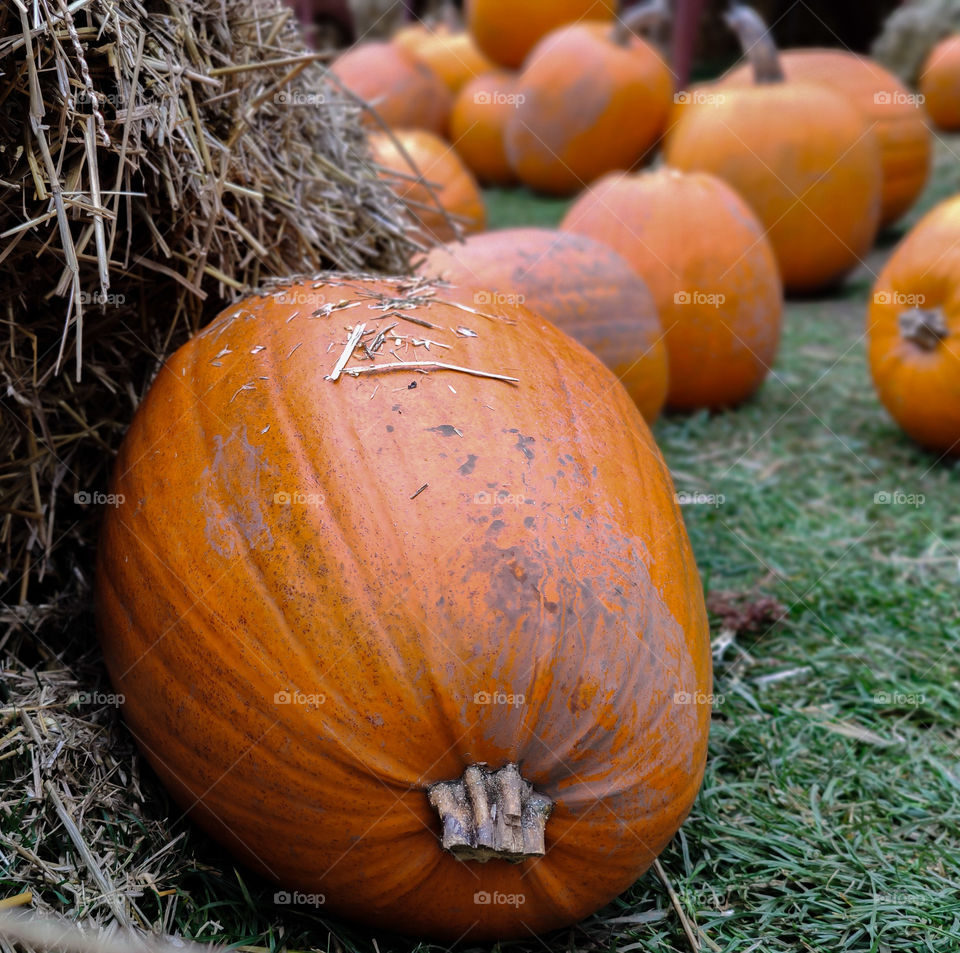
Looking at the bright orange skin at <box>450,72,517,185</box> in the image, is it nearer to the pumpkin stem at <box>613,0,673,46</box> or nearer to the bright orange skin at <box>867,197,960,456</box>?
the pumpkin stem at <box>613,0,673,46</box>

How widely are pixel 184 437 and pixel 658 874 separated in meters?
1.30

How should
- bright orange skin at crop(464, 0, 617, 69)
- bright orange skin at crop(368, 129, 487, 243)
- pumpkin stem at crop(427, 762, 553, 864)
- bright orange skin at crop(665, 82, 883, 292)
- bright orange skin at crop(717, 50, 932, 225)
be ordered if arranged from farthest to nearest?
bright orange skin at crop(464, 0, 617, 69) → bright orange skin at crop(717, 50, 932, 225) → bright orange skin at crop(665, 82, 883, 292) → bright orange skin at crop(368, 129, 487, 243) → pumpkin stem at crop(427, 762, 553, 864)

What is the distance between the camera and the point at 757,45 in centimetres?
595

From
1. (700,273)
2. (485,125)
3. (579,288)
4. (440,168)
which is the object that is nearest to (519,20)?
(485,125)

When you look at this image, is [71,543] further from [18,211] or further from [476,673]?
[476,673]

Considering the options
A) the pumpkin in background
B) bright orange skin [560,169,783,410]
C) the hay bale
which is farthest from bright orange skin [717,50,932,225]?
the hay bale

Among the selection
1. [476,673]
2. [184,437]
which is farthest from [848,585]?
[184,437]

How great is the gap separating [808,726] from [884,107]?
5.64 m

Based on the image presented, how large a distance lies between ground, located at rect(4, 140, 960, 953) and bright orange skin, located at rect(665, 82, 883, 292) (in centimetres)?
184

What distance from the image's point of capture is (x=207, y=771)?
5.89ft

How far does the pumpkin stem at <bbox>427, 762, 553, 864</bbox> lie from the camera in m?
1.58

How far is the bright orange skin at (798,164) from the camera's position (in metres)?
5.79

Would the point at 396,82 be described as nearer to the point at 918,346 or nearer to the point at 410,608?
the point at 918,346

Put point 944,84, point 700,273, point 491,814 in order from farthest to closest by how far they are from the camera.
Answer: point 944,84 → point 700,273 → point 491,814
